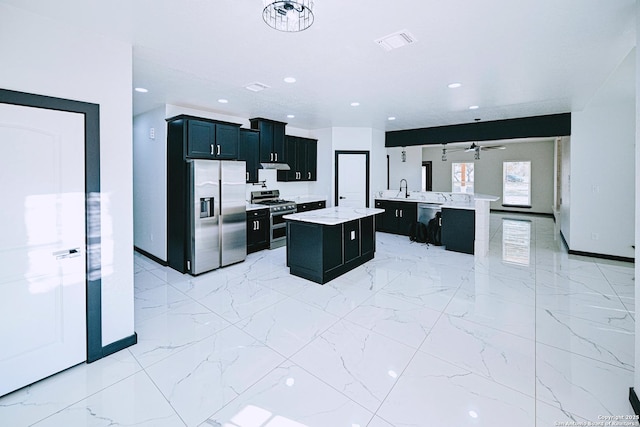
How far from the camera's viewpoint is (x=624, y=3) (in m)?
2.10

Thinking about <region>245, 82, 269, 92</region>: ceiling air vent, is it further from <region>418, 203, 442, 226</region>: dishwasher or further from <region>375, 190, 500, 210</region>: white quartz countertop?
<region>418, 203, 442, 226</region>: dishwasher

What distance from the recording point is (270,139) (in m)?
6.12

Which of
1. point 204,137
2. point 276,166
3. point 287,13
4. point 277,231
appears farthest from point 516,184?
point 287,13

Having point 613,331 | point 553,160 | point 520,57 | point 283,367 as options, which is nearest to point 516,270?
point 613,331

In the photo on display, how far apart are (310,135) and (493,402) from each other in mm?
6670

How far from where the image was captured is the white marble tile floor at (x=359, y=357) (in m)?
1.85

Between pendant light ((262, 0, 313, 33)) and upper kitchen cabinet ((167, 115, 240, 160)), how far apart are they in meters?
2.74

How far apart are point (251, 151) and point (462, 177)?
9.85 metres

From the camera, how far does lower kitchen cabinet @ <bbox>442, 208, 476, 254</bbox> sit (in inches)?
222

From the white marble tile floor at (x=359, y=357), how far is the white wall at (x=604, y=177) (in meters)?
1.33

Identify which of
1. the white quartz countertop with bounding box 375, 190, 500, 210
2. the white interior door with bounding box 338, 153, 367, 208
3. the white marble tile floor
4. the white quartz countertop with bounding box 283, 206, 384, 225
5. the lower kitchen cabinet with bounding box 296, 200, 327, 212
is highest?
the white interior door with bounding box 338, 153, 367, 208

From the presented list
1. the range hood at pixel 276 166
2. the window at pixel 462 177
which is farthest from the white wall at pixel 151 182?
the window at pixel 462 177

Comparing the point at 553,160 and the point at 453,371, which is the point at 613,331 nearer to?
the point at 453,371

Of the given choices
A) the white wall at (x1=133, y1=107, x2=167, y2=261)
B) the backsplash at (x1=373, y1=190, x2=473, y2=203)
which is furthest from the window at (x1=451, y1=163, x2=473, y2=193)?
the white wall at (x1=133, y1=107, x2=167, y2=261)
